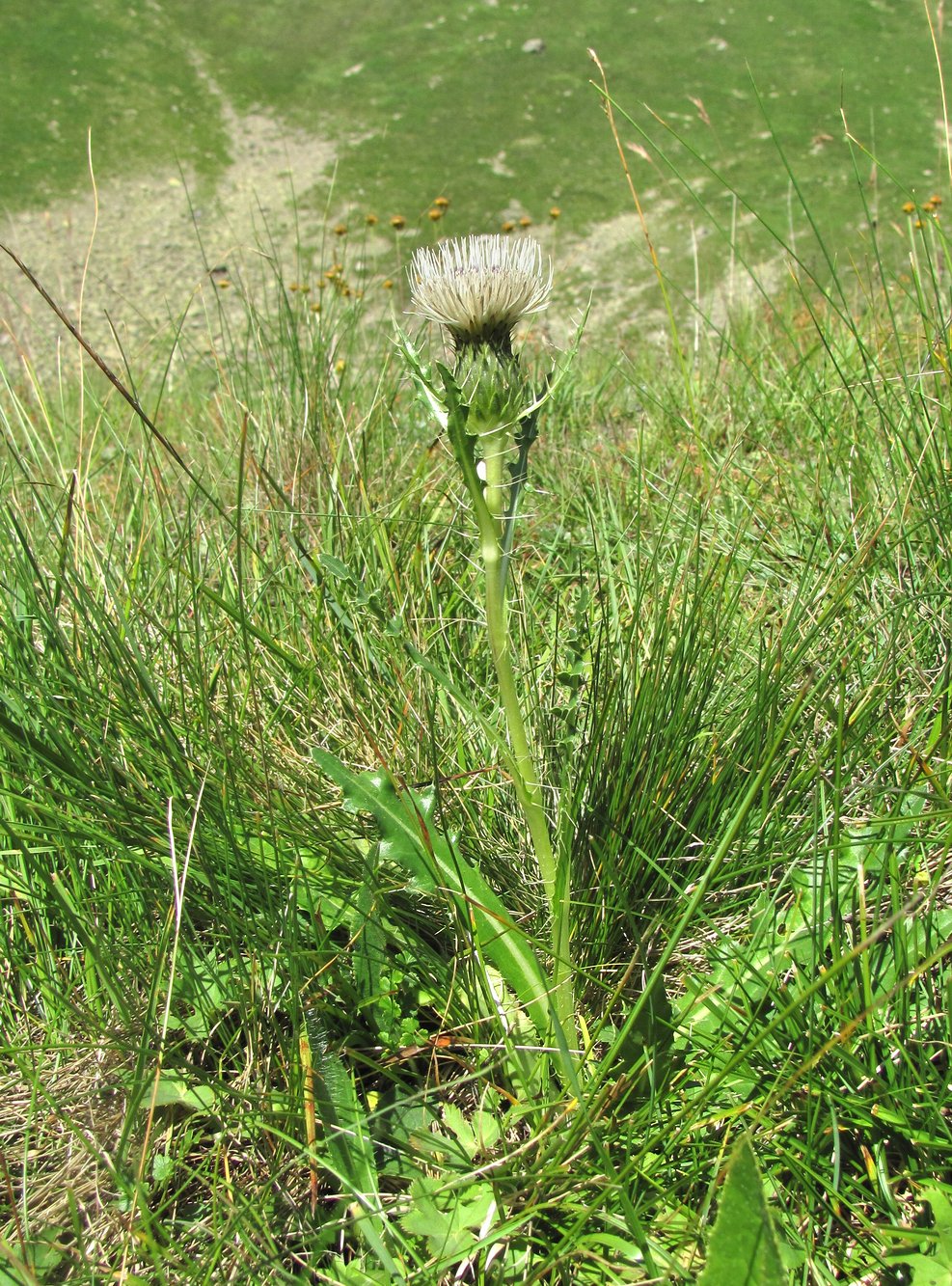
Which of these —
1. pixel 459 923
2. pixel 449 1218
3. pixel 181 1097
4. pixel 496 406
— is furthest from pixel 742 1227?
pixel 496 406

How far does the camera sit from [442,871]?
1303 mm

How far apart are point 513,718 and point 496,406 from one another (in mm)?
371

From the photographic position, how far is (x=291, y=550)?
193 cm

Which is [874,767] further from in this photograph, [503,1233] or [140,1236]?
[140,1236]

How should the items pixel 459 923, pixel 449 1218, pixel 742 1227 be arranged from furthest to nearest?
pixel 459 923, pixel 449 1218, pixel 742 1227

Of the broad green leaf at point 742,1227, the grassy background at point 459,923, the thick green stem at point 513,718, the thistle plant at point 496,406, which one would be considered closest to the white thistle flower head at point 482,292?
the thistle plant at point 496,406

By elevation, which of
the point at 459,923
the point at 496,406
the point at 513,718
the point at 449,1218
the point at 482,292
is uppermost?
the point at 482,292

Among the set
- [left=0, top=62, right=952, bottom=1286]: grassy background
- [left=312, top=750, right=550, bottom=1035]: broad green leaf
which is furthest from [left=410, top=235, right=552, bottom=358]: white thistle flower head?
[left=312, top=750, right=550, bottom=1035]: broad green leaf

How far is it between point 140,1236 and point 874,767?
1.15 m

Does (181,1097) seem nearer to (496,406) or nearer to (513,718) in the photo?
(513,718)

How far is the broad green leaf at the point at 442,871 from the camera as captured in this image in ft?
4.07

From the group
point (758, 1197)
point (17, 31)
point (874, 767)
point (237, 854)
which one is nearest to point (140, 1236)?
point (237, 854)

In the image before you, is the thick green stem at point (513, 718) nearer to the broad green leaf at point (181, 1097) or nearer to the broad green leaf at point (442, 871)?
the broad green leaf at point (442, 871)

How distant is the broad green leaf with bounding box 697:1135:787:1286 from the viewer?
901 millimetres
